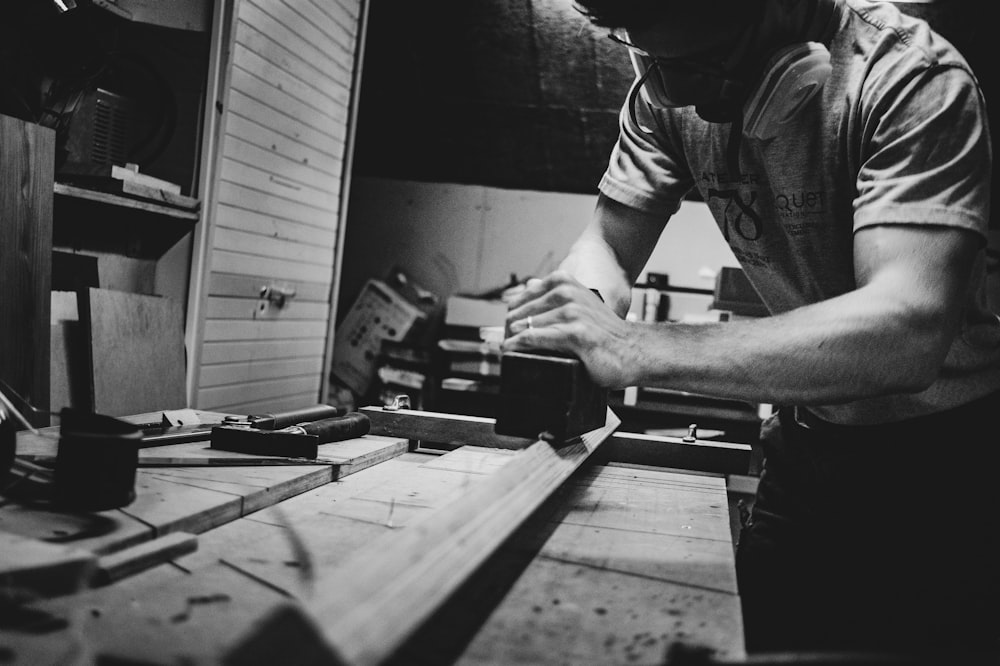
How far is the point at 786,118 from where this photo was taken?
133 centimetres

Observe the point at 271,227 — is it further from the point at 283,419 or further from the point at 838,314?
the point at 838,314

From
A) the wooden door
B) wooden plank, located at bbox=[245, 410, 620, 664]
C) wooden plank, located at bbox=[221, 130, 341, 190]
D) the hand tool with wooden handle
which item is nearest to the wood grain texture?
wooden plank, located at bbox=[245, 410, 620, 664]

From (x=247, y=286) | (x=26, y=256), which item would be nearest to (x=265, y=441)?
(x=26, y=256)

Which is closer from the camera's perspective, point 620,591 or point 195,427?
point 620,591

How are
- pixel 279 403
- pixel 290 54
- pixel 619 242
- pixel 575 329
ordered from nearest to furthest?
pixel 575 329
pixel 619 242
pixel 290 54
pixel 279 403

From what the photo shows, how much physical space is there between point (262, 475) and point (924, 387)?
1.03 m

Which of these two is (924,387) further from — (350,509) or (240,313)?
(240,313)

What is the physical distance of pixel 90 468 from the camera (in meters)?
1.00

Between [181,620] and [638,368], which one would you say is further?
[638,368]

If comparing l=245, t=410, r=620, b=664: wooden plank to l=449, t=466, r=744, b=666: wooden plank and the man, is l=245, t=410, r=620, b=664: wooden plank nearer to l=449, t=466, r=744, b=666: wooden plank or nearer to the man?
l=449, t=466, r=744, b=666: wooden plank

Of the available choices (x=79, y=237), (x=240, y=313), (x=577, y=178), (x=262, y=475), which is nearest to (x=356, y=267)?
(x=577, y=178)

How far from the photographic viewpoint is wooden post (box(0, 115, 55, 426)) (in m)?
2.32

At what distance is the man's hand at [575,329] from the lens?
1.23m

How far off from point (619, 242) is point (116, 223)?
236cm
